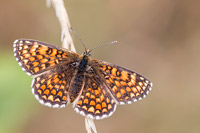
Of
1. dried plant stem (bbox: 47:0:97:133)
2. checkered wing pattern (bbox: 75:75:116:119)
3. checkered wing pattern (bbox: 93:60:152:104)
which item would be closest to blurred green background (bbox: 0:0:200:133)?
checkered wing pattern (bbox: 75:75:116:119)

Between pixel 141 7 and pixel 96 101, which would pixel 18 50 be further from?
pixel 141 7

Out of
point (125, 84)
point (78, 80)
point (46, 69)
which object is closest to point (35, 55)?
point (46, 69)

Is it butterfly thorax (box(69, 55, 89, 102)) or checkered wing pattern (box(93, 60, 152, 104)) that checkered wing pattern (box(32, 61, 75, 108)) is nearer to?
butterfly thorax (box(69, 55, 89, 102))

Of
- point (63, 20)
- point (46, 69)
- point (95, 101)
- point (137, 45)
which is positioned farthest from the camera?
point (137, 45)

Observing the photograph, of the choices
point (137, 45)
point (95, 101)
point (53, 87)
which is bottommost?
point (95, 101)

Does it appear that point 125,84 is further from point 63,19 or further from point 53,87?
point 63,19

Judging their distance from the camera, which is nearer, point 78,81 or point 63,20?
point 63,20

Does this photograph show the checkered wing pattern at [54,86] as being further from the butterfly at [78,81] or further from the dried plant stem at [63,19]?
the dried plant stem at [63,19]
